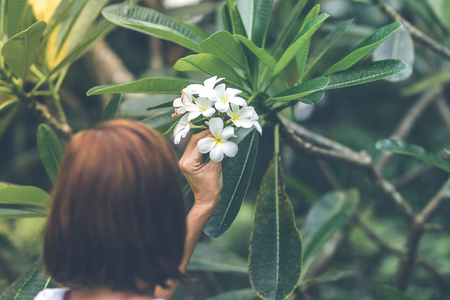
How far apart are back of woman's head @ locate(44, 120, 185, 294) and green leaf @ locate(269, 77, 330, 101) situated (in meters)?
0.30

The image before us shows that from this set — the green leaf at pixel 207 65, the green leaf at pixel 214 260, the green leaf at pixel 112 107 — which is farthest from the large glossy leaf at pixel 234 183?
the green leaf at pixel 214 260

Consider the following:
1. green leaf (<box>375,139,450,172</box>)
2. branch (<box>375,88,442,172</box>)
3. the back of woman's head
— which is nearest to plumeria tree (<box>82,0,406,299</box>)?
the back of woman's head

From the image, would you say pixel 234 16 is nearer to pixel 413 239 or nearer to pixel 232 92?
pixel 232 92

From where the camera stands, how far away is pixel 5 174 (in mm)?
2211

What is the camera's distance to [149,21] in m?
1.07

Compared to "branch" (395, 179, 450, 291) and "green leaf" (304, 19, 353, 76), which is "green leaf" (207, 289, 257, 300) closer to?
"branch" (395, 179, 450, 291)

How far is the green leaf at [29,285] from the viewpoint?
1022 millimetres

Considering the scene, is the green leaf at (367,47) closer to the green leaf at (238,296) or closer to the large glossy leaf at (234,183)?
the large glossy leaf at (234,183)

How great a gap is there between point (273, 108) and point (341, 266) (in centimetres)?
143

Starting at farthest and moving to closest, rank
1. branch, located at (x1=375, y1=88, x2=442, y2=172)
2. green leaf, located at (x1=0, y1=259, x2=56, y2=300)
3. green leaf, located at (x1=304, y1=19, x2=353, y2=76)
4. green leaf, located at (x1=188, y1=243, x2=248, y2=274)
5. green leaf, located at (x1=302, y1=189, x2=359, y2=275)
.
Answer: branch, located at (x1=375, y1=88, x2=442, y2=172) < green leaf, located at (x1=188, y1=243, x2=248, y2=274) < green leaf, located at (x1=302, y1=189, x2=359, y2=275) < green leaf, located at (x1=304, y1=19, x2=353, y2=76) < green leaf, located at (x1=0, y1=259, x2=56, y2=300)

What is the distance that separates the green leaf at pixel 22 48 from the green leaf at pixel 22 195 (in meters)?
0.30

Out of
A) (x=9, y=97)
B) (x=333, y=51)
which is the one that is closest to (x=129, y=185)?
(x=9, y=97)

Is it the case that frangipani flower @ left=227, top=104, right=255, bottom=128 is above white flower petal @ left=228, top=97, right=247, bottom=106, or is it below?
below

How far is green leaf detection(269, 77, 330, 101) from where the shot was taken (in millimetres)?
868
